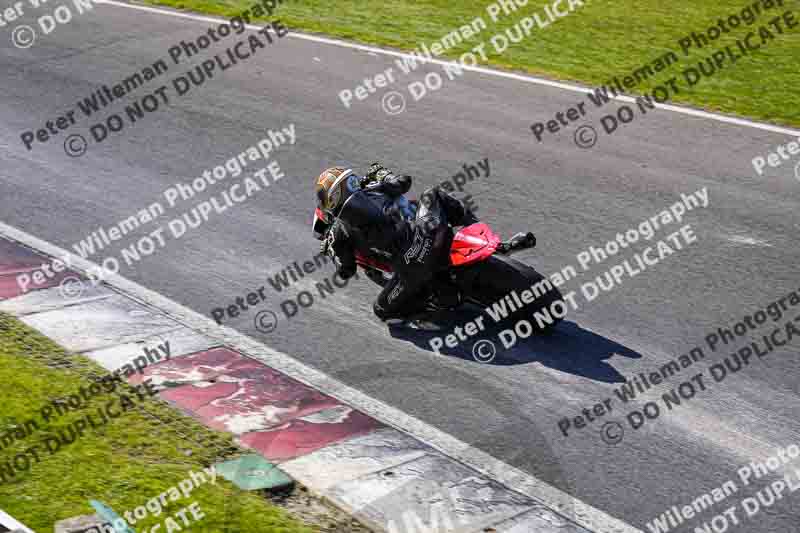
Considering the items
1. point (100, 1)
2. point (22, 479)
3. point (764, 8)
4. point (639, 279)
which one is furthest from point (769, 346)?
point (100, 1)

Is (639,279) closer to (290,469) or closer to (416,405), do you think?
(416,405)

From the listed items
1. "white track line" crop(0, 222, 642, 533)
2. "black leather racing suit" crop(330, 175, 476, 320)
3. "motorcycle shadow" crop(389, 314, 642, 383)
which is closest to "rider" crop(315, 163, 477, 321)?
"black leather racing suit" crop(330, 175, 476, 320)

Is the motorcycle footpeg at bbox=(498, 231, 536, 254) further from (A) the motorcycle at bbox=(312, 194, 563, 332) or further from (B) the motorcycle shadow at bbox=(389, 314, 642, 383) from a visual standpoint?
(B) the motorcycle shadow at bbox=(389, 314, 642, 383)

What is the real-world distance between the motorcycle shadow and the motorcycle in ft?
0.62

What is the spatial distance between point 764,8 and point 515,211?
10.2m

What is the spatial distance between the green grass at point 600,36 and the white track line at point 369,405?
6.78m

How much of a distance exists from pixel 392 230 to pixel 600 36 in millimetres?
10440

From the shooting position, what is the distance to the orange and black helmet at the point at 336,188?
1042 centimetres

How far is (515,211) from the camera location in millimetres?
12797

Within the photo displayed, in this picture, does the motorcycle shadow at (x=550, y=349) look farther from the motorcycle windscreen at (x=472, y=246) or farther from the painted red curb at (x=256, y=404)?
the painted red curb at (x=256, y=404)

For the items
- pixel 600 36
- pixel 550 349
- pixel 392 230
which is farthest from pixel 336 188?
pixel 600 36

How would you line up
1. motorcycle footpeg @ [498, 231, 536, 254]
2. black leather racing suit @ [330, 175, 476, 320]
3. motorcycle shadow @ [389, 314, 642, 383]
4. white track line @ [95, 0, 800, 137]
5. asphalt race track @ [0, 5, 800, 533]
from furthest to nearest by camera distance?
white track line @ [95, 0, 800, 137], black leather racing suit @ [330, 175, 476, 320], motorcycle footpeg @ [498, 231, 536, 254], motorcycle shadow @ [389, 314, 642, 383], asphalt race track @ [0, 5, 800, 533]

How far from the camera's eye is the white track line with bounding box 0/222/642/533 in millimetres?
7656

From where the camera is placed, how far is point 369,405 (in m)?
9.05
